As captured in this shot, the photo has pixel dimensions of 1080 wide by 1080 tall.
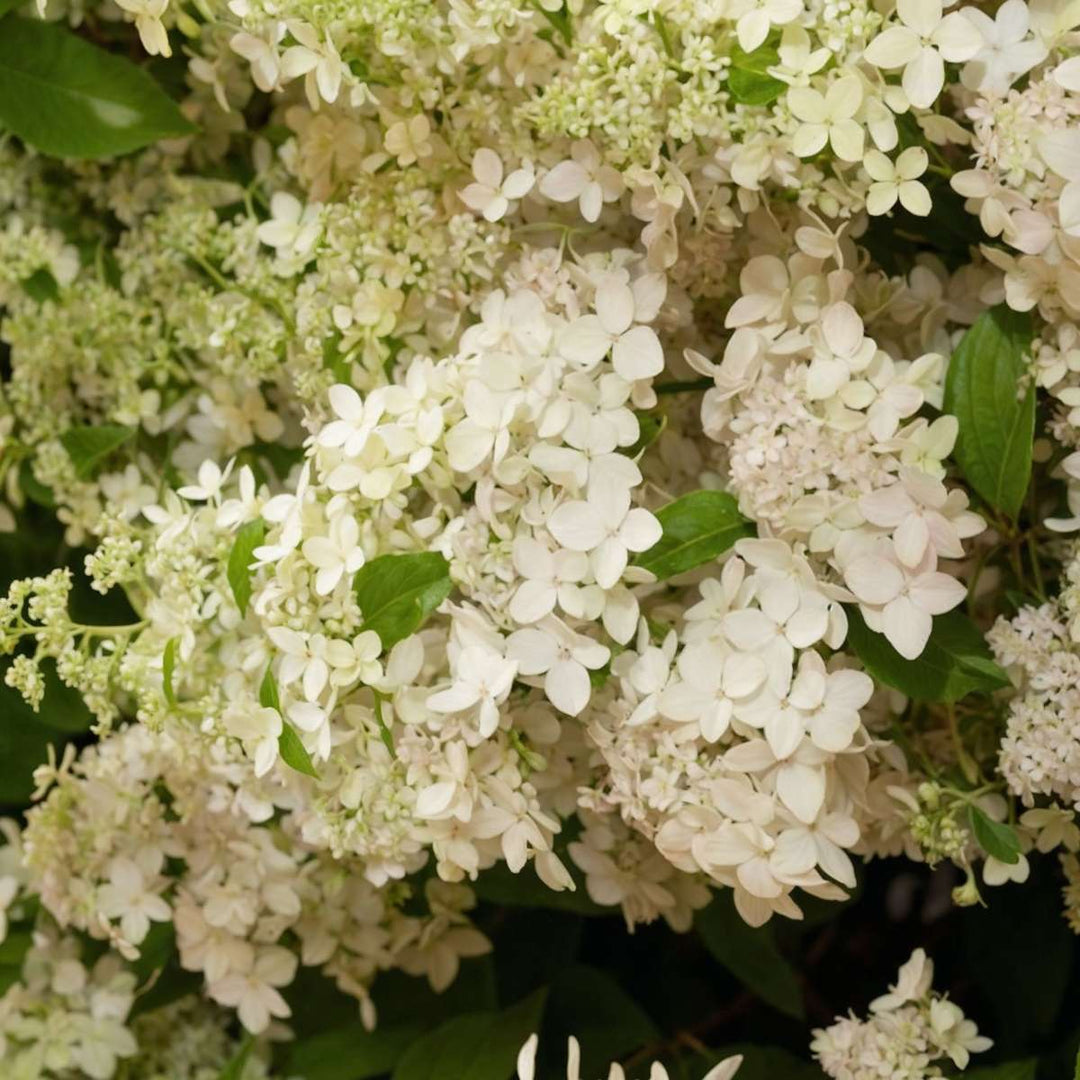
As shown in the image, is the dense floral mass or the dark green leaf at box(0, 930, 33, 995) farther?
the dark green leaf at box(0, 930, 33, 995)

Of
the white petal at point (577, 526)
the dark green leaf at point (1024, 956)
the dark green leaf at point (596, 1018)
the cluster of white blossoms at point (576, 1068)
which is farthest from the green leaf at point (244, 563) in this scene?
the dark green leaf at point (1024, 956)

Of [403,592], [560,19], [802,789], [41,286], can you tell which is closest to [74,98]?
[41,286]

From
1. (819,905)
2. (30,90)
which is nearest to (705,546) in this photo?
(819,905)

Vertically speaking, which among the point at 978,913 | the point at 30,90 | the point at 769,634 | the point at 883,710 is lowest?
the point at 978,913

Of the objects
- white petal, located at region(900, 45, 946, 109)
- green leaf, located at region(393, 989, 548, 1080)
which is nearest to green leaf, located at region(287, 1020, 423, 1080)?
green leaf, located at region(393, 989, 548, 1080)

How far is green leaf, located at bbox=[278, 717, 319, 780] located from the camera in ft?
Result: 2.84

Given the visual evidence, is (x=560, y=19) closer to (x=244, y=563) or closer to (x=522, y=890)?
(x=244, y=563)

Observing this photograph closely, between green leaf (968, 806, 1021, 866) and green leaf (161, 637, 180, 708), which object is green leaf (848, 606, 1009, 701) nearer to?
green leaf (968, 806, 1021, 866)

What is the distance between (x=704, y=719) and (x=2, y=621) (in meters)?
0.43

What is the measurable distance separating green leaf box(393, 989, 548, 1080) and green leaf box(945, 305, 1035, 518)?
56 centimetres

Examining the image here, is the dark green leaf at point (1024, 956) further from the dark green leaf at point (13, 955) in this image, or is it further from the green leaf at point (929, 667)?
the dark green leaf at point (13, 955)

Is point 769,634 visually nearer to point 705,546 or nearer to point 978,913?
point 705,546

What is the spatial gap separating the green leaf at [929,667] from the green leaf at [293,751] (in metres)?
0.32

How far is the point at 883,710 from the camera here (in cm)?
95
